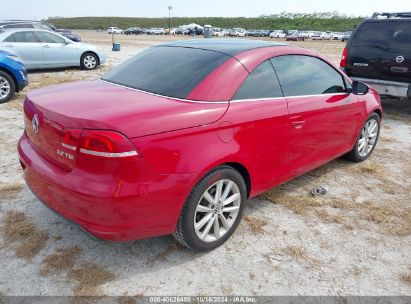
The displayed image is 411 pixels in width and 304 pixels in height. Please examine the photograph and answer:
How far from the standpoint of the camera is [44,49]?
39.4 feet

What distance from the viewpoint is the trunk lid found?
2.40m

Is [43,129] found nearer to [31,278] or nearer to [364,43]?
[31,278]

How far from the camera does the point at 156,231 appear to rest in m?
2.63

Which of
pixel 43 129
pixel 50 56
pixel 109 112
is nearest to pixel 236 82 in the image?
pixel 109 112

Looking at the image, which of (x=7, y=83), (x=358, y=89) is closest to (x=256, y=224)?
(x=358, y=89)

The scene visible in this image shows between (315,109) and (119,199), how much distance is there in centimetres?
223

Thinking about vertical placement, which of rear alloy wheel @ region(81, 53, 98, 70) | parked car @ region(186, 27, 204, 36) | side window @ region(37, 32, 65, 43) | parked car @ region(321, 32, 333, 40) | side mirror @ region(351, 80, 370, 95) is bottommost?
parked car @ region(186, 27, 204, 36)

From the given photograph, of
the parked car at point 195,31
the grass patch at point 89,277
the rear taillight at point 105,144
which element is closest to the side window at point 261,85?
the rear taillight at point 105,144

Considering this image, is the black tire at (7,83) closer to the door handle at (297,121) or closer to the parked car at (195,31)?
the door handle at (297,121)

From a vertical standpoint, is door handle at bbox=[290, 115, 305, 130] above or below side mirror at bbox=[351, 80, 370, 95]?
below

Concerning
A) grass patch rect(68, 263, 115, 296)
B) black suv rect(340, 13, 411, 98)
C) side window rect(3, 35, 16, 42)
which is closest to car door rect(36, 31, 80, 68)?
side window rect(3, 35, 16, 42)

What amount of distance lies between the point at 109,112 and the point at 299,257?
1.86m

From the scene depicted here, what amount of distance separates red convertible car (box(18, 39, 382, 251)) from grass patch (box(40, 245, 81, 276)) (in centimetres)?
46

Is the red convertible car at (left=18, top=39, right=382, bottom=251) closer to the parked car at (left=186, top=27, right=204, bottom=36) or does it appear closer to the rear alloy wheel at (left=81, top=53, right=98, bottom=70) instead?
the rear alloy wheel at (left=81, top=53, right=98, bottom=70)
